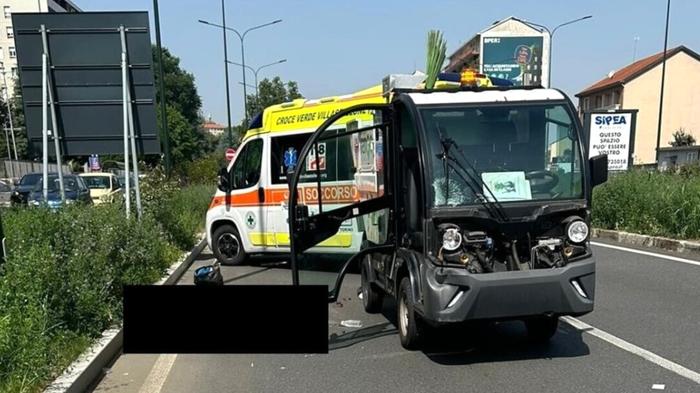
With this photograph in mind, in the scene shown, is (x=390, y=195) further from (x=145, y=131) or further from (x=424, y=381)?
(x=145, y=131)

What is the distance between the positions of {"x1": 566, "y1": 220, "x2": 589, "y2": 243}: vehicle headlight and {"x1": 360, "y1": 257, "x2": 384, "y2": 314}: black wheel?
2.30 meters

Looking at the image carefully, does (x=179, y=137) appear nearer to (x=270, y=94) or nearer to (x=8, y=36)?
(x=270, y=94)

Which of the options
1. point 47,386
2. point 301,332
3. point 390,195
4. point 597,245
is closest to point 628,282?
point 597,245

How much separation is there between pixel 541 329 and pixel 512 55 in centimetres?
3578

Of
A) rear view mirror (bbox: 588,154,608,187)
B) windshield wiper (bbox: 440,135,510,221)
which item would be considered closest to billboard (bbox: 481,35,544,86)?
rear view mirror (bbox: 588,154,608,187)

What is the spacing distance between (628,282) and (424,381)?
4.52 meters

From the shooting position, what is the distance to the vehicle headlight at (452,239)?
14.4 ft

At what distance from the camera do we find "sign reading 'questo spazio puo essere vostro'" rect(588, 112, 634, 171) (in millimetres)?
16844

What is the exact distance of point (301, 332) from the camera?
5082mm

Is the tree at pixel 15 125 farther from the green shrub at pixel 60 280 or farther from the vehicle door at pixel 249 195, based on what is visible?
the green shrub at pixel 60 280

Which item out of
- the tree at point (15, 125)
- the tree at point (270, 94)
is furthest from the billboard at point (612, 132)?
the tree at point (15, 125)

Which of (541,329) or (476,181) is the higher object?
(476,181)

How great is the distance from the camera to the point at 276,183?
29.6 feet

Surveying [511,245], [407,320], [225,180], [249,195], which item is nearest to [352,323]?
[407,320]
